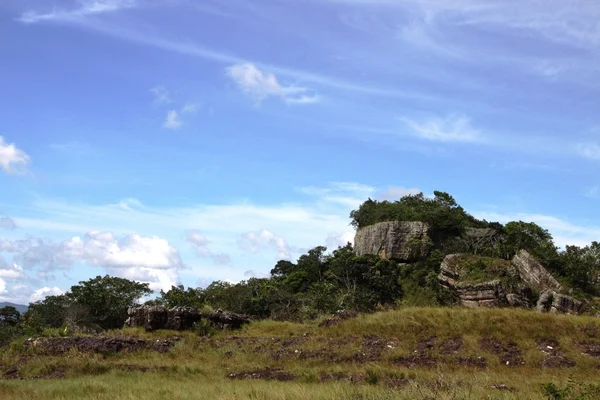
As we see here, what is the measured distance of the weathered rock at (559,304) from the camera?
111ft

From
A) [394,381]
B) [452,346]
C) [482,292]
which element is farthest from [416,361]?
[482,292]

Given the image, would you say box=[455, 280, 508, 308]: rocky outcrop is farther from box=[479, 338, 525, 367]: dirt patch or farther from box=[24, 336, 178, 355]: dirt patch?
box=[24, 336, 178, 355]: dirt patch

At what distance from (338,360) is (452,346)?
4.81 m

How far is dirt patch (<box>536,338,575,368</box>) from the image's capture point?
18406 millimetres

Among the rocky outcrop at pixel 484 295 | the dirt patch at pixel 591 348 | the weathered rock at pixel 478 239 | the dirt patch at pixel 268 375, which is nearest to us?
the dirt patch at pixel 268 375

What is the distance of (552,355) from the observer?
19500 millimetres

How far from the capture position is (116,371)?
1758 centimetres

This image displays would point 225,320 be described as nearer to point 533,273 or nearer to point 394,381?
point 394,381

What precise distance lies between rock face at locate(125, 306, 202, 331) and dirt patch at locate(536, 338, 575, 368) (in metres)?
17.2

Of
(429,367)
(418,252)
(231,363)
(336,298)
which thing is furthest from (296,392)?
(418,252)

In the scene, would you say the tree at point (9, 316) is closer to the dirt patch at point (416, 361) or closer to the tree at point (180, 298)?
the tree at point (180, 298)

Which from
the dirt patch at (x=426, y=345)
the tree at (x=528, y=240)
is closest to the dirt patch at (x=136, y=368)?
the dirt patch at (x=426, y=345)

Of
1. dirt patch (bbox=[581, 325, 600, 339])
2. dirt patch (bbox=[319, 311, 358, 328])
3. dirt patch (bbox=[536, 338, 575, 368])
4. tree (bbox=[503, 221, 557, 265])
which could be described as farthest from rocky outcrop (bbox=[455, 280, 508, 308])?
dirt patch (bbox=[536, 338, 575, 368])

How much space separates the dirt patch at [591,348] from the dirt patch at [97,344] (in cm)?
1662
